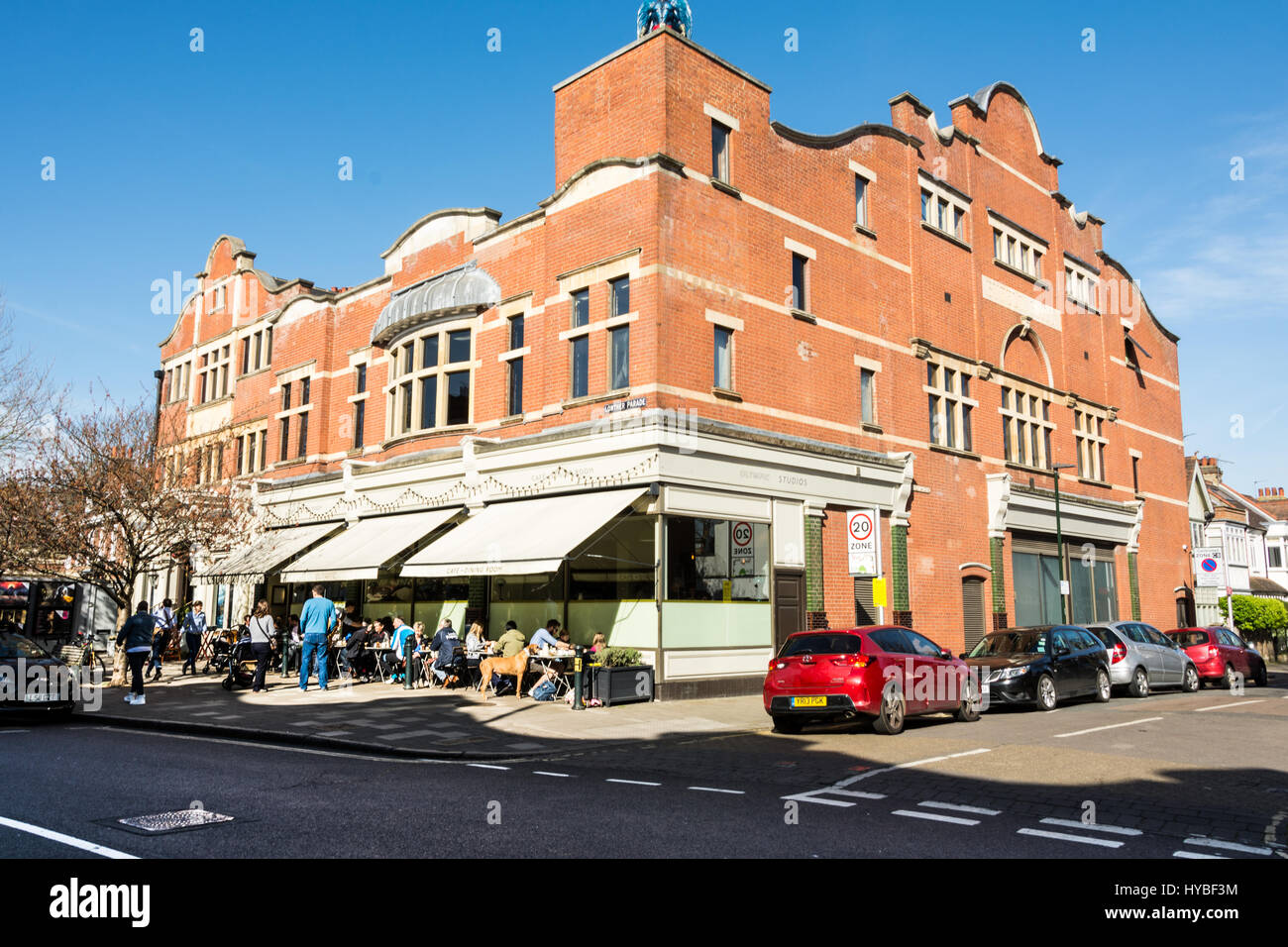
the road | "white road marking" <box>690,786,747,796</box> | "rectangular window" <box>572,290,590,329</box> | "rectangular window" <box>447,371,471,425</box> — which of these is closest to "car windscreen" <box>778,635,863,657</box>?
the road

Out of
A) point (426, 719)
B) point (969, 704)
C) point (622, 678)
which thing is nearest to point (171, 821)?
point (426, 719)

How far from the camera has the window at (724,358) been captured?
66.7ft

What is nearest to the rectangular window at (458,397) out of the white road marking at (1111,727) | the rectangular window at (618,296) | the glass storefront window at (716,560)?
the rectangular window at (618,296)

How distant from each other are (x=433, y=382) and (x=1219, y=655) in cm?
2130

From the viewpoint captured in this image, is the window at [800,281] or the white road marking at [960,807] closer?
the white road marking at [960,807]

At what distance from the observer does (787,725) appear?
14.5 metres

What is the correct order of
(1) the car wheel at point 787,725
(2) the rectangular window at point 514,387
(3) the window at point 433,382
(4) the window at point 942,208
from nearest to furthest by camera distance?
(1) the car wheel at point 787,725
(2) the rectangular window at point 514,387
(3) the window at point 433,382
(4) the window at point 942,208

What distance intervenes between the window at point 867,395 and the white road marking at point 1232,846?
17600 mm

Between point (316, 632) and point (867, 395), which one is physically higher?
point (867, 395)

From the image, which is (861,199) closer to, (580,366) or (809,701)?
(580,366)

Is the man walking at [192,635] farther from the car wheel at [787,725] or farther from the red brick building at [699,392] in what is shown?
the car wheel at [787,725]

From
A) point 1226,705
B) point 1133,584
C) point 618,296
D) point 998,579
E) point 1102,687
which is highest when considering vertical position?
point 618,296
